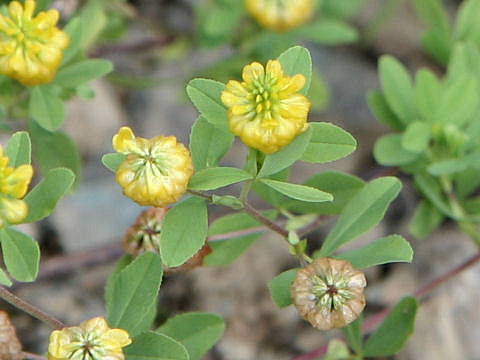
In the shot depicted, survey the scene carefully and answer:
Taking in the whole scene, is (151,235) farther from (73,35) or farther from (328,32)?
(328,32)

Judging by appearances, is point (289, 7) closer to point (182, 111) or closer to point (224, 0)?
point (224, 0)

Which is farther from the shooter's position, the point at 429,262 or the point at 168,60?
the point at 168,60

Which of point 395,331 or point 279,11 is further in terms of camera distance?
point 279,11

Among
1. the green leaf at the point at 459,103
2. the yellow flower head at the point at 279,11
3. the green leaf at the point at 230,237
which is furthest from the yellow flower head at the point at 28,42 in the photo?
the green leaf at the point at 459,103

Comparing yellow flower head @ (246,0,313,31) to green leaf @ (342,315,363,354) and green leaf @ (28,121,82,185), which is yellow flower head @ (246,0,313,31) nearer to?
green leaf @ (28,121,82,185)

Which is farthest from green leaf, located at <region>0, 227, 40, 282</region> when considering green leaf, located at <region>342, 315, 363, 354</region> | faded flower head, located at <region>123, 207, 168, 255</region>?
green leaf, located at <region>342, 315, 363, 354</region>

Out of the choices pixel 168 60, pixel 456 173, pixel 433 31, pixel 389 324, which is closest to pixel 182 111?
pixel 168 60

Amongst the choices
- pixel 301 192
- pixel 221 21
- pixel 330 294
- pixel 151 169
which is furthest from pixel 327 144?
pixel 221 21
